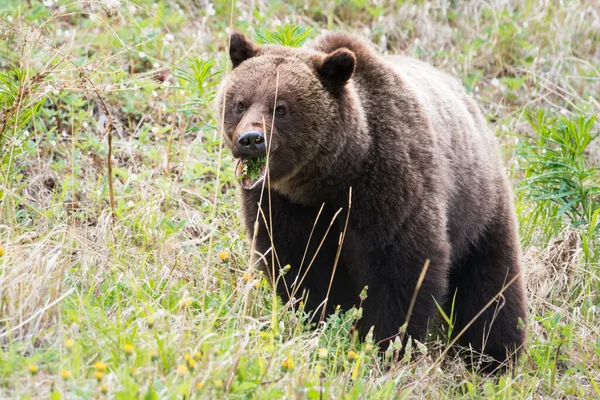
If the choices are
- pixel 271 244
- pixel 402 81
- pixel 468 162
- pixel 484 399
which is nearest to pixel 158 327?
pixel 271 244

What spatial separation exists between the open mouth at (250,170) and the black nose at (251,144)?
0.16 m

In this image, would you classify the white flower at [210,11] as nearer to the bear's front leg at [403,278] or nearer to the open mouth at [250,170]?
the open mouth at [250,170]

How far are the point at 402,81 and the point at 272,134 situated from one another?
3.13 ft

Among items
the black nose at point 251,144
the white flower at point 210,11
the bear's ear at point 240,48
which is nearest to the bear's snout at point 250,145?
the black nose at point 251,144

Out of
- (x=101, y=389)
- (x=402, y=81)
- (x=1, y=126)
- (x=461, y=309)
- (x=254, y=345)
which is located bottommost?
(x=461, y=309)

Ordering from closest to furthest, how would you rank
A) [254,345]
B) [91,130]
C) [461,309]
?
[254,345] < [461,309] < [91,130]

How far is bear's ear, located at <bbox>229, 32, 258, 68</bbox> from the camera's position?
5.22 meters

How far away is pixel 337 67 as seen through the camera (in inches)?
199

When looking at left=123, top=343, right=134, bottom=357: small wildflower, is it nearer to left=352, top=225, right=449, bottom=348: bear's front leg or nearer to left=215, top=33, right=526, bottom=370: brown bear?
left=215, top=33, right=526, bottom=370: brown bear

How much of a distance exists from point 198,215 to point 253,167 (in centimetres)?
186

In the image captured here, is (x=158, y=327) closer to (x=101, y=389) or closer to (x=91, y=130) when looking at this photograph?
(x=101, y=389)

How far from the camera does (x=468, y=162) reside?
5762mm

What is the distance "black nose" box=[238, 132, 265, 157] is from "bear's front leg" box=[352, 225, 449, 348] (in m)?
0.84

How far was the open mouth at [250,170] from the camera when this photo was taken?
16.4ft
